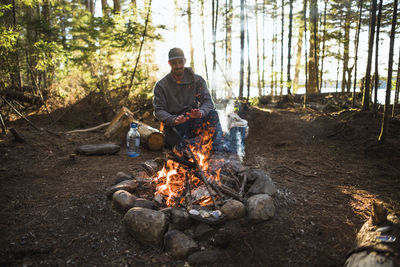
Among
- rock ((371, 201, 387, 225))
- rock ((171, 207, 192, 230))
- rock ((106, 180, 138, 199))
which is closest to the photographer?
rock ((371, 201, 387, 225))

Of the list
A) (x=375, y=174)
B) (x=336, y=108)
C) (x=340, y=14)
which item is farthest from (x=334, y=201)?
(x=340, y=14)

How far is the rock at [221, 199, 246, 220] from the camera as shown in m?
2.37

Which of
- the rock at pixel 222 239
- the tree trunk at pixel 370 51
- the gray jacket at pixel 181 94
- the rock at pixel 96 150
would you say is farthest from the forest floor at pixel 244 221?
the gray jacket at pixel 181 94

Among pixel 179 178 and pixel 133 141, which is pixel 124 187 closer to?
pixel 179 178

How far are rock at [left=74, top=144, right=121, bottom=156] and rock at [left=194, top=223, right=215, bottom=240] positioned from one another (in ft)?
11.0

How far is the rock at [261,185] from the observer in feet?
9.07

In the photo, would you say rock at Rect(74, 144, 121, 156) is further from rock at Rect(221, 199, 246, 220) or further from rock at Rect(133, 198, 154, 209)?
rock at Rect(221, 199, 246, 220)

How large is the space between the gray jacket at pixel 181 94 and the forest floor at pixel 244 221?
1353 millimetres

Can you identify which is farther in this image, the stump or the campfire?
the stump

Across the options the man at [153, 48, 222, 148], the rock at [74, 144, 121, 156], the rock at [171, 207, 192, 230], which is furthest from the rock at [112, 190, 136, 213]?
the rock at [74, 144, 121, 156]

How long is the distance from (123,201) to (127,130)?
3502mm

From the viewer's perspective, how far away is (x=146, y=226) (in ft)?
7.18

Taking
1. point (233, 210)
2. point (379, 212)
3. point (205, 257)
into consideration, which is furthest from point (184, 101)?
point (379, 212)

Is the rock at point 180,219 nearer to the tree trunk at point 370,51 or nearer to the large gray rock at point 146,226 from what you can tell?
the large gray rock at point 146,226
